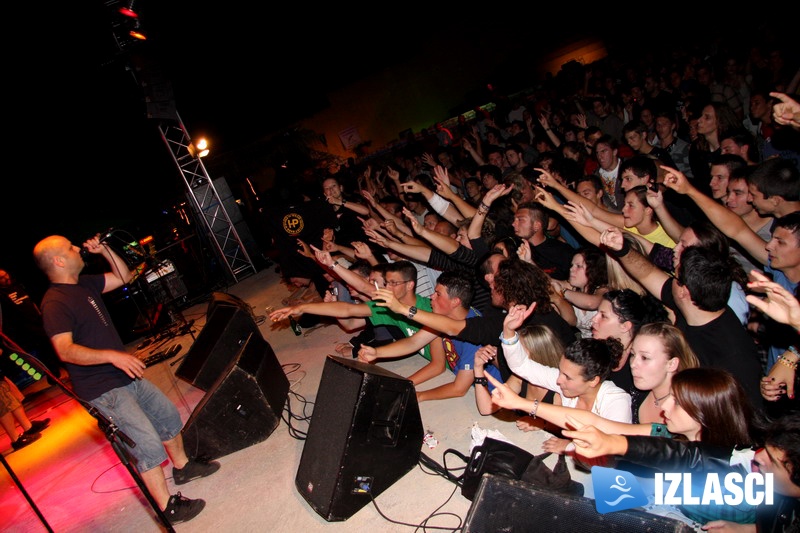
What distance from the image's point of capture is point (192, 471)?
3580 millimetres

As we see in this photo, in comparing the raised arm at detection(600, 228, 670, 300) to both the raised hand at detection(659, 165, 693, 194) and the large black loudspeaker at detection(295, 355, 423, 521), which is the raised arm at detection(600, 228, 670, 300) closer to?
the raised hand at detection(659, 165, 693, 194)

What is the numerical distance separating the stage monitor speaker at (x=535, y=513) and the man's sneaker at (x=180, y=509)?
2.42 m

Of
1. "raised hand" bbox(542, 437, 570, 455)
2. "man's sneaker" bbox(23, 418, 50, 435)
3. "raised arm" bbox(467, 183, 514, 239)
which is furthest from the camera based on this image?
"man's sneaker" bbox(23, 418, 50, 435)

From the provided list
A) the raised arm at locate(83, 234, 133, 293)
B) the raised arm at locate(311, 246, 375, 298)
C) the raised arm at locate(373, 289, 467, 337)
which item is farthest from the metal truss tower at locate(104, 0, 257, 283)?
the raised arm at locate(373, 289, 467, 337)

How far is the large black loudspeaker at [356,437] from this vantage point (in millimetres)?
2508

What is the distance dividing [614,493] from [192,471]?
10.9ft

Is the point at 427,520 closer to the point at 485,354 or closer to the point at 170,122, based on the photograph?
the point at 485,354

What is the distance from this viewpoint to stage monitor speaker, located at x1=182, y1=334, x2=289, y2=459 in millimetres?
3404

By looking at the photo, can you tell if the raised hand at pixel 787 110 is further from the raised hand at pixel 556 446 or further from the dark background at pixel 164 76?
the dark background at pixel 164 76

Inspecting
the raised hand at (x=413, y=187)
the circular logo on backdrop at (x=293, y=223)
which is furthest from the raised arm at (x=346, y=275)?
the circular logo on backdrop at (x=293, y=223)

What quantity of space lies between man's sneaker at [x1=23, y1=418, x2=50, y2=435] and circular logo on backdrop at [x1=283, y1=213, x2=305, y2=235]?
4.07 metres

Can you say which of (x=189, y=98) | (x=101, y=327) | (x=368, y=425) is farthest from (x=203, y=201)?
(x=368, y=425)

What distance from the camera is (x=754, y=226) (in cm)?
319

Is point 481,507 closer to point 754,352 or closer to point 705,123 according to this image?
point 754,352
